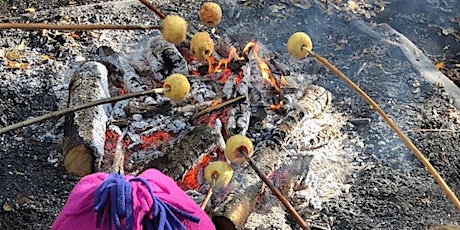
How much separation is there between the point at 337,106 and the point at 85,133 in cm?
144

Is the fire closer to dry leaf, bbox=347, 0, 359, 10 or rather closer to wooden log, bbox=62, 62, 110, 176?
wooden log, bbox=62, 62, 110, 176

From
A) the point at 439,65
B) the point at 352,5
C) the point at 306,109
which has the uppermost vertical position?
the point at 306,109

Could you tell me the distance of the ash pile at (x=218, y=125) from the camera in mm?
2859

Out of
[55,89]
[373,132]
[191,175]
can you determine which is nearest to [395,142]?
[373,132]

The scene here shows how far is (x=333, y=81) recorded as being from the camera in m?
3.84

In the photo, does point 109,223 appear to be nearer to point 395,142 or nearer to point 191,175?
point 191,175

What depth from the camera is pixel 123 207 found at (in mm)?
1888

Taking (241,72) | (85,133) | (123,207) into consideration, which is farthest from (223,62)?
(123,207)

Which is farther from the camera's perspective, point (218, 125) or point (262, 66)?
point (262, 66)

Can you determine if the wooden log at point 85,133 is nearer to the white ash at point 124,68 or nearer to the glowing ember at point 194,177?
the white ash at point 124,68

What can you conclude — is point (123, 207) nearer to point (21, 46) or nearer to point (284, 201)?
point (284, 201)

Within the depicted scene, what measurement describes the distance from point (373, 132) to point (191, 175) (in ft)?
3.43

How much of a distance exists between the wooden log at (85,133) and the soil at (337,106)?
0.52ft

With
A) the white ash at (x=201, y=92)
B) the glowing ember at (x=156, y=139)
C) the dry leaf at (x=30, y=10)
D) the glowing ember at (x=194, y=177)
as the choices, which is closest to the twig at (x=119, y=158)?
the glowing ember at (x=156, y=139)
